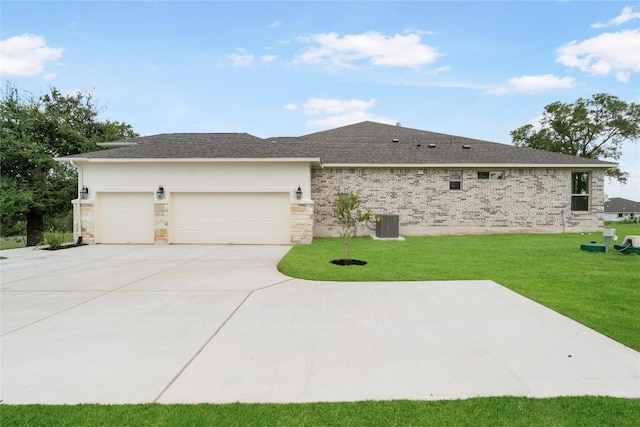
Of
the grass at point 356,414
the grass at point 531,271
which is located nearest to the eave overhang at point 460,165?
the grass at point 531,271

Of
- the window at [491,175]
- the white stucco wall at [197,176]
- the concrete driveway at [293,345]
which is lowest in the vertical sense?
the concrete driveway at [293,345]

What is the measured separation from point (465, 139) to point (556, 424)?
18.3m

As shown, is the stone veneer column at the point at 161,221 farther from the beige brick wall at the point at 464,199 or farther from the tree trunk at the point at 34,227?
the tree trunk at the point at 34,227

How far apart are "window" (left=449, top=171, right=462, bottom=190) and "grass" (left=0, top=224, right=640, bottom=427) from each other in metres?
5.63

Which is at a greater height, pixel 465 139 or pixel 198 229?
pixel 465 139

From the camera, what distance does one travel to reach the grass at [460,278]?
219 centimetres

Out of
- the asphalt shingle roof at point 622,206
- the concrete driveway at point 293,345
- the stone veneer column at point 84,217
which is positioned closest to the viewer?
the concrete driveway at point 293,345

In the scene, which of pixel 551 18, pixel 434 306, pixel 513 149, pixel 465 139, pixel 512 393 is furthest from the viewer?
pixel 465 139

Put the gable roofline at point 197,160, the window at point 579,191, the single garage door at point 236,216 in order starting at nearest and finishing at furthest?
the gable roofline at point 197,160
the single garage door at point 236,216
the window at point 579,191

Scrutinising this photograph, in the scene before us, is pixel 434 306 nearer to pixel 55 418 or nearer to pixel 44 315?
pixel 55 418

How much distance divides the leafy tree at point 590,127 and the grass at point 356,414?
36.5 meters

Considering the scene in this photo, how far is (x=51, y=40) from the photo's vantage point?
42.2 feet

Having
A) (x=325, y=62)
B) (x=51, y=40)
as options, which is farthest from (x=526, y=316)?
(x=51, y=40)

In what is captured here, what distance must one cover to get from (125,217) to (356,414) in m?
13.3
